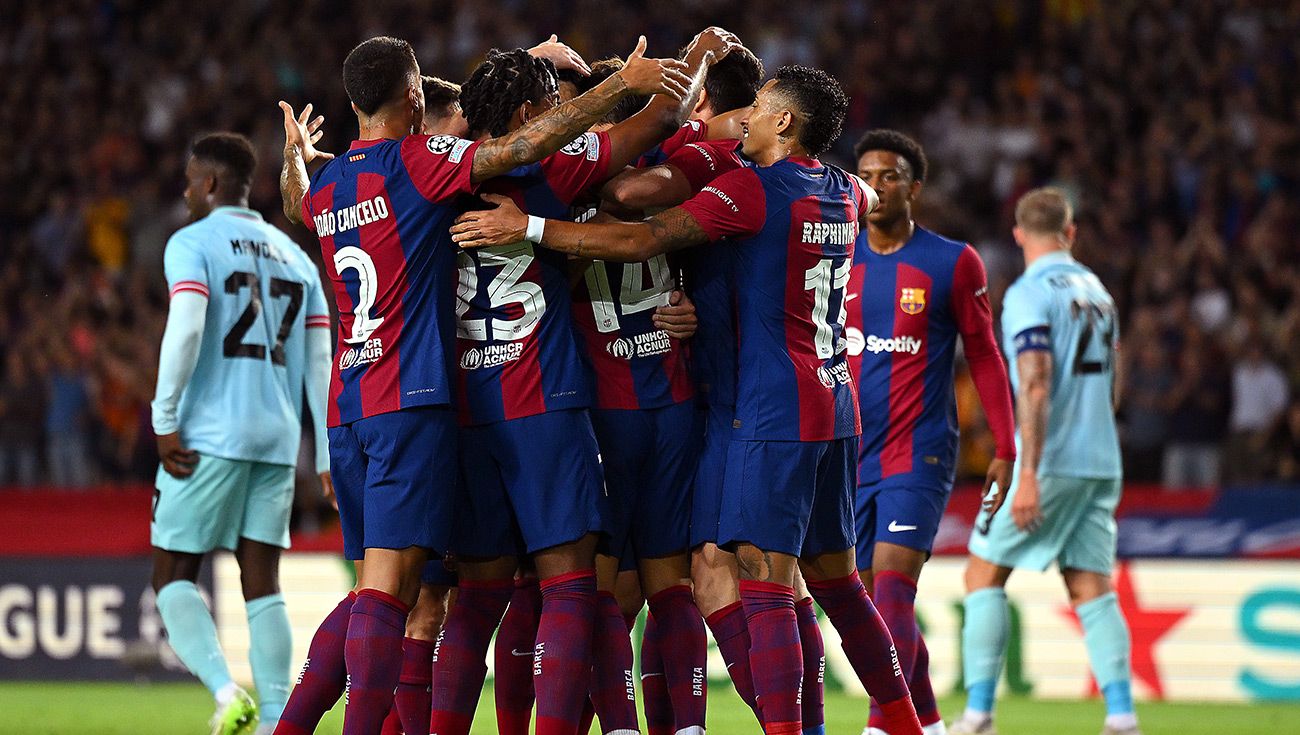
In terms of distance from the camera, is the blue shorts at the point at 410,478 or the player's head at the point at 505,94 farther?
the player's head at the point at 505,94

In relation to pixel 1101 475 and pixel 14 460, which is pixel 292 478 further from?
pixel 14 460

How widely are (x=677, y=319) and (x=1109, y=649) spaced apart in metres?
3.61

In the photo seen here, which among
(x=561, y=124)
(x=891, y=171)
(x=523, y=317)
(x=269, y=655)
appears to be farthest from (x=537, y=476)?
(x=891, y=171)

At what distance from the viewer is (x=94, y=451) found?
15.6 m

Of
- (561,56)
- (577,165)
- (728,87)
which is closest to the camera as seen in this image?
(577,165)

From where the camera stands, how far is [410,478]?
5871mm

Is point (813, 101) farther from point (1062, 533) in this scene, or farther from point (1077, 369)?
point (1062, 533)

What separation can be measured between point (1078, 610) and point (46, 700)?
6714mm

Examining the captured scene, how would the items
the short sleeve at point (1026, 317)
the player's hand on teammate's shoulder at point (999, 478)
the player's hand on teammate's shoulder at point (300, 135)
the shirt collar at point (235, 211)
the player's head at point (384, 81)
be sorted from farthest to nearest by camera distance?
the short sleeve at point (1026, 317) < the shirt collar at point (235, 211) < the player's hand on teammate's shoulder at point (999, 478) < the player's hand on teammate's shoulder at point (300, 135) < the player's head at point (384, 81)

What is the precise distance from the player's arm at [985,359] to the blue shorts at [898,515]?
11.8 inches

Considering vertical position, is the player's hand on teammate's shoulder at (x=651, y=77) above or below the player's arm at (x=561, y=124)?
above

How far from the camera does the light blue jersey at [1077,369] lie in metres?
8.88

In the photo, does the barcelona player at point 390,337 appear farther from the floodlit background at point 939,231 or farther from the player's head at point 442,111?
the floodlit background at point 939,231

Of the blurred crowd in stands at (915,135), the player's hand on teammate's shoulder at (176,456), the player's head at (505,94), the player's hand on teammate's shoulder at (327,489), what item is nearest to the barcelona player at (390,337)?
the player's head at (505,94)
